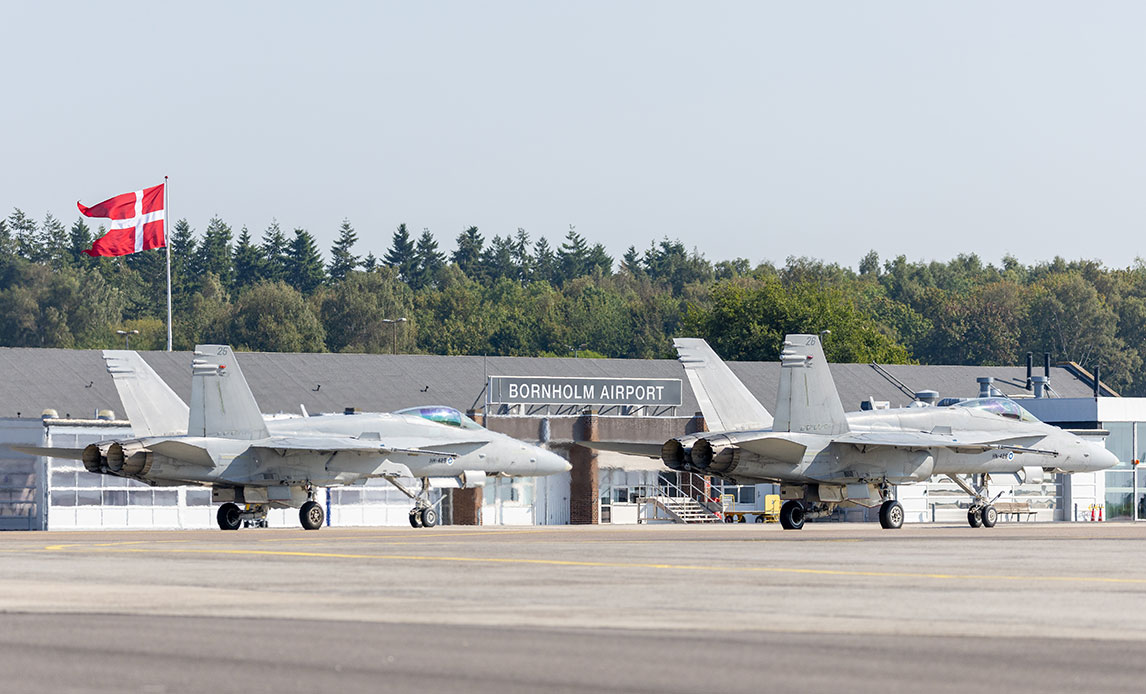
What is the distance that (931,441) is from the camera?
40250mm

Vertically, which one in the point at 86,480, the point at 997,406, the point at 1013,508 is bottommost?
the point at 1013,508

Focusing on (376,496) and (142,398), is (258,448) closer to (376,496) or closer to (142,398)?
(142,398)

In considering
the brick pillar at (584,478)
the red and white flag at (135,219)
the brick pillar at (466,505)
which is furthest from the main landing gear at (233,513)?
the red and white flag at (135,219)

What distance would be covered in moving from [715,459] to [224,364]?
11583 mm

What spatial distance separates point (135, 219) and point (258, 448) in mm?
36712

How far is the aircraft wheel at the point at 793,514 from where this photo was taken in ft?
134

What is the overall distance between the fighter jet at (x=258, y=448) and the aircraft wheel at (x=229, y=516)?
0.03 meters

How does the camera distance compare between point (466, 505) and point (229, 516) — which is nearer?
point (229, 516)

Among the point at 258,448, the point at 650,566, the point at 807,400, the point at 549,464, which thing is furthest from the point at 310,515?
the point at 650,566

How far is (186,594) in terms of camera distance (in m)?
17.0

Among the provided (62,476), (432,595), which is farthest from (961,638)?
(62,476)

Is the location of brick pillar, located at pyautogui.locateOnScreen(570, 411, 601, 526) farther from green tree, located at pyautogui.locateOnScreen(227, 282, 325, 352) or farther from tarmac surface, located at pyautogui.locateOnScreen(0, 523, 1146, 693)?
green tree, located at pyautogui.locateOnScreen(227, 282, 325, 352)

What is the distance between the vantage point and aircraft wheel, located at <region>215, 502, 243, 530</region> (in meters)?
42.1

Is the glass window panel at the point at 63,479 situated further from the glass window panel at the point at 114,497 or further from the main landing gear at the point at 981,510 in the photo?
the main landing gear at the point at 981,510
